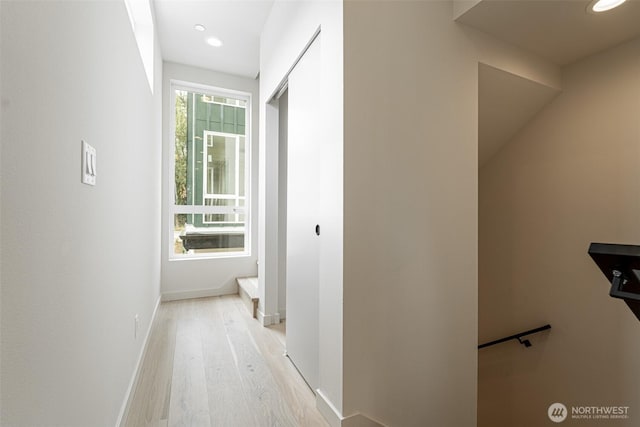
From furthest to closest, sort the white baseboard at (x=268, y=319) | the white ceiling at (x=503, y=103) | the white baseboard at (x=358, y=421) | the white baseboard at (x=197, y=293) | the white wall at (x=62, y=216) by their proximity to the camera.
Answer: the white baseboard at (x=197, y=293)
the white baseboard at (x=268, y=319)
the white ceiling at (x=503, y=103)
the white baseboard at (x=358, y=421)
the white wall at (x=62, y=216)

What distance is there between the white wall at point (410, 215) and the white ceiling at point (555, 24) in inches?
7.1

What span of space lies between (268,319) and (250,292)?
1.75 feet

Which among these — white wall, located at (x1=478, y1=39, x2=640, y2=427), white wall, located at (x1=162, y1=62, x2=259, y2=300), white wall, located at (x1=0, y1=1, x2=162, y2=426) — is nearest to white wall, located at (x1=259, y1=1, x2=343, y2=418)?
white wall, located at (x1=0, y1=1, x2=162, y2=426)

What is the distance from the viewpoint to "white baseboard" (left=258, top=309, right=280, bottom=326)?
290 centimetres

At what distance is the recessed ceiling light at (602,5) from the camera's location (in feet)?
5.47

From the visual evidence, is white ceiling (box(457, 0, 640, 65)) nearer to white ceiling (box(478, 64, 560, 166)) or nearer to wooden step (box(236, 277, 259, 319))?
white ceiling (box(478, 64, 560, 166))

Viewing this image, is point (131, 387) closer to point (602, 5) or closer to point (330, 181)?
point (330, 181)

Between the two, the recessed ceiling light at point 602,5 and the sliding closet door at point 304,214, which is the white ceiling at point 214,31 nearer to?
the sliding closet door at point 304,214

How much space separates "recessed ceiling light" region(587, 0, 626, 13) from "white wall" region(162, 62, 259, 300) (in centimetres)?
351

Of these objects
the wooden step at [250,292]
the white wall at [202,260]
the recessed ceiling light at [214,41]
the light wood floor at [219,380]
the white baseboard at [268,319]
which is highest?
the recessed ceiling light at [214,41]

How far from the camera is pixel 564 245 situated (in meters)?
2.40

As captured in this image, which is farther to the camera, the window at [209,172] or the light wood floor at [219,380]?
the window at [209,172]

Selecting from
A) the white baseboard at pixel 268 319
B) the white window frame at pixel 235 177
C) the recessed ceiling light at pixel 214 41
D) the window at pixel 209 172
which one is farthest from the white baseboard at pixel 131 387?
the recessed ceiling light at pixel 214 41

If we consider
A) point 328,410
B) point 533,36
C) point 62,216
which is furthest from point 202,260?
point 533,36
